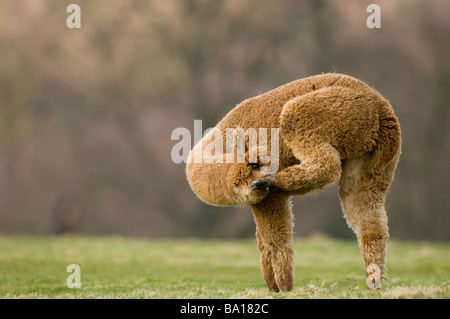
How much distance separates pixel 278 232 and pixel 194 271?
463 cm

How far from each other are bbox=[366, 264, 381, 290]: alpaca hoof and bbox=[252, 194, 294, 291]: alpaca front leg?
0.87 m

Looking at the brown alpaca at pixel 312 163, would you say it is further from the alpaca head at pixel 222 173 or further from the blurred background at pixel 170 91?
the blurred background at pixel 170 91

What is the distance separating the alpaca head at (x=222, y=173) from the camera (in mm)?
5910

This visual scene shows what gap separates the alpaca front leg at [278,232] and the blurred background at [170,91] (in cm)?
1496

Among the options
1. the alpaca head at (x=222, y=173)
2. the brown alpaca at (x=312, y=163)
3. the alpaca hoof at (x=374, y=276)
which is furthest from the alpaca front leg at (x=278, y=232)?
the alpaca hoof at (x=374, y=276)

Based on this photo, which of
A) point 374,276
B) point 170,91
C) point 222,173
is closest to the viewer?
point 222,173

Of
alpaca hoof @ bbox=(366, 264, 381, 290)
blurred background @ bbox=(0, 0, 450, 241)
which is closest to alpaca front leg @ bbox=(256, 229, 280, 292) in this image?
alpaca hoof @ bbox=(366, 264, 381, 290)

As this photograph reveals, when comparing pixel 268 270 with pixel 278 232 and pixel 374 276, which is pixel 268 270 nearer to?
pixel 278 232

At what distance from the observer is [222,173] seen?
6.13 meters

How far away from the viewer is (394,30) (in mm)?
22234

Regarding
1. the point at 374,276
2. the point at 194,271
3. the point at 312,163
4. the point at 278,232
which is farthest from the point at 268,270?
the point at 194,271

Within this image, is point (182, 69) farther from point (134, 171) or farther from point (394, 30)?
point (394, 30)

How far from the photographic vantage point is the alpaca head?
233 inches

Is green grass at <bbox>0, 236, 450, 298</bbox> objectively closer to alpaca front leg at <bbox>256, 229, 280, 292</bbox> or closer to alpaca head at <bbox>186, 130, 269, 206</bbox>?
alpaca front leg at <bbox>256, 229, 280, 292</bbox>
